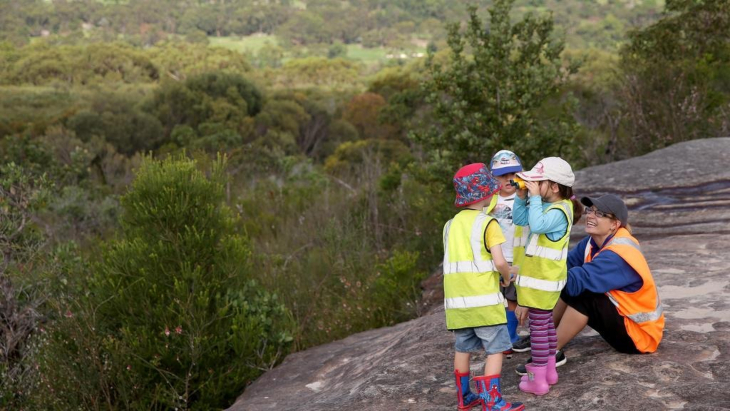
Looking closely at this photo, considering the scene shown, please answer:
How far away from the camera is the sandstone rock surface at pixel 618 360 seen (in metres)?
3.85

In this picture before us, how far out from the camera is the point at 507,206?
460 centimetres

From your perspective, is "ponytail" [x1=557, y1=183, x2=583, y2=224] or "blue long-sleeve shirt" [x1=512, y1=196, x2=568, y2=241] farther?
"ponytail" [x1=557, y1=183, x2=583, y2=224]

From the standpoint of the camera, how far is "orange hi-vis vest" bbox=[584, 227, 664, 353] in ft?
13.1

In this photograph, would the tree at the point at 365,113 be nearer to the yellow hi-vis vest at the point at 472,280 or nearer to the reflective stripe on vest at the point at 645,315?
the reflective stripe on vest at the point at 645,315

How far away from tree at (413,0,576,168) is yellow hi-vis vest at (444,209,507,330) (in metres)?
6.39

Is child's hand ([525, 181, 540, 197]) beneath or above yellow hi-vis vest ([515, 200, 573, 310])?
above

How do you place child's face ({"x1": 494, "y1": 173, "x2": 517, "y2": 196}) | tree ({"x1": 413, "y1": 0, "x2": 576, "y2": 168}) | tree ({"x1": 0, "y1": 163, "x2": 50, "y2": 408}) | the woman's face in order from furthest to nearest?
tree ({"x1": 413, "y1": 0, "x2": 576, "y2": 168}) < tree ({"x1": 0, "y1": 163, "x2": 50, "y2": 408}) < child's face ({"x1": 494, "y1": 173, "x2": 517, "y2": 196}) < the woman's face

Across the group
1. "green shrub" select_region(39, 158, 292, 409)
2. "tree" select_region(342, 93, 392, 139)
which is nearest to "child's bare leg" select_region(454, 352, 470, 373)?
"green shrub" select_region(39, 158, 292, 409)

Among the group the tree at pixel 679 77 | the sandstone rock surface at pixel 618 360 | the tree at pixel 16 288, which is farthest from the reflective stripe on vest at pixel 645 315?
the tree at pixel 679 77

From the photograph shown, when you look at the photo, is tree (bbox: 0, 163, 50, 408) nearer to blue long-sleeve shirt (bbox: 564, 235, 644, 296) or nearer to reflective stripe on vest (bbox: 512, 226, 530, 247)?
reflective stripe on vest (bbox: 512, 226, 530, 247)

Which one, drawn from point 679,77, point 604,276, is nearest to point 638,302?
point 604,276

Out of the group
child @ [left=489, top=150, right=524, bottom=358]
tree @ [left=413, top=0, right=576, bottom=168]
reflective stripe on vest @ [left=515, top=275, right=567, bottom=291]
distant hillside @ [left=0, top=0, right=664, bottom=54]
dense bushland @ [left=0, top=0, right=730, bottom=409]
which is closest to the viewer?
reflective stripe on vest @ [left=515, top=275, right=567, bottom=291]

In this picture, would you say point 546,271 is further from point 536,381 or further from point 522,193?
point 536,381

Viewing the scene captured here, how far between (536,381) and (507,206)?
1.16 meters
